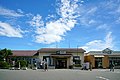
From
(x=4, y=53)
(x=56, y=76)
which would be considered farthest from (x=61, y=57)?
(x=56, y=76)

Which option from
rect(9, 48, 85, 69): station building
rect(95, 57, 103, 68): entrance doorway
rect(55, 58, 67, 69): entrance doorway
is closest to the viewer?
rect(9, 48, 85, 69): station building

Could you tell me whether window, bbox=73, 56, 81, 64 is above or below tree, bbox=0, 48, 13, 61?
below

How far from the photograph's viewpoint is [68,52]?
61.2 m

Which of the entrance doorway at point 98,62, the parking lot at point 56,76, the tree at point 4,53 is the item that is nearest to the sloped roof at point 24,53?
the tree at point 4,53

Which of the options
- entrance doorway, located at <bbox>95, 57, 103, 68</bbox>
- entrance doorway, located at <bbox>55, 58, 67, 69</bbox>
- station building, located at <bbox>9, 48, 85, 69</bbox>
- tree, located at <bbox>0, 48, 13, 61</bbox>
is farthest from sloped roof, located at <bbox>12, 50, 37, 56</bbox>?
entrance doorway, located at <bbox>95, 57, 103, 68</bbox>

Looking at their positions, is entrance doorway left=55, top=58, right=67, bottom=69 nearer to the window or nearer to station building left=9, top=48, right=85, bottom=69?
station building left=9, top=48, right=85, bottom=69

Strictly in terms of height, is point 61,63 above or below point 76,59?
below

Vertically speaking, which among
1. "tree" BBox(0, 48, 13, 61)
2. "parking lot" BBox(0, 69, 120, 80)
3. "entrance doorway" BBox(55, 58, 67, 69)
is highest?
"tree" BBox(0, 48, 13, 61)

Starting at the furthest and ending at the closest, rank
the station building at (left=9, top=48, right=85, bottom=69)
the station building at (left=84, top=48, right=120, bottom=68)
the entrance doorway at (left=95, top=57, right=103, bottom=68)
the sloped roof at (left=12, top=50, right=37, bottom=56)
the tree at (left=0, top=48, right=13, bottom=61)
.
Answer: the sloped roof at (left=12, top=50, right=37, bottom=56) < the tree at (left=0, top=48, right=13, bottom=61) < the entrance doorway at (left=95, top=57, right=103, bottom=68) < the station building at (left=84, top=48, right=120, bottom=68) < the station building at (left=9, top=48, right=85, bottom=69)

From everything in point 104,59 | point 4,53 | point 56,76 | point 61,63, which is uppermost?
point 4,53

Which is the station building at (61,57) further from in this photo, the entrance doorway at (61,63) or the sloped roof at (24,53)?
the sloped roof at (24,53)

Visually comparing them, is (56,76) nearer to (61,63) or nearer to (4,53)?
(61,63)

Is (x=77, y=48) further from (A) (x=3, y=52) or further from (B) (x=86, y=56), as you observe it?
(A) (x=3, y=52)

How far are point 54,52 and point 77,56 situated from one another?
5744mm
